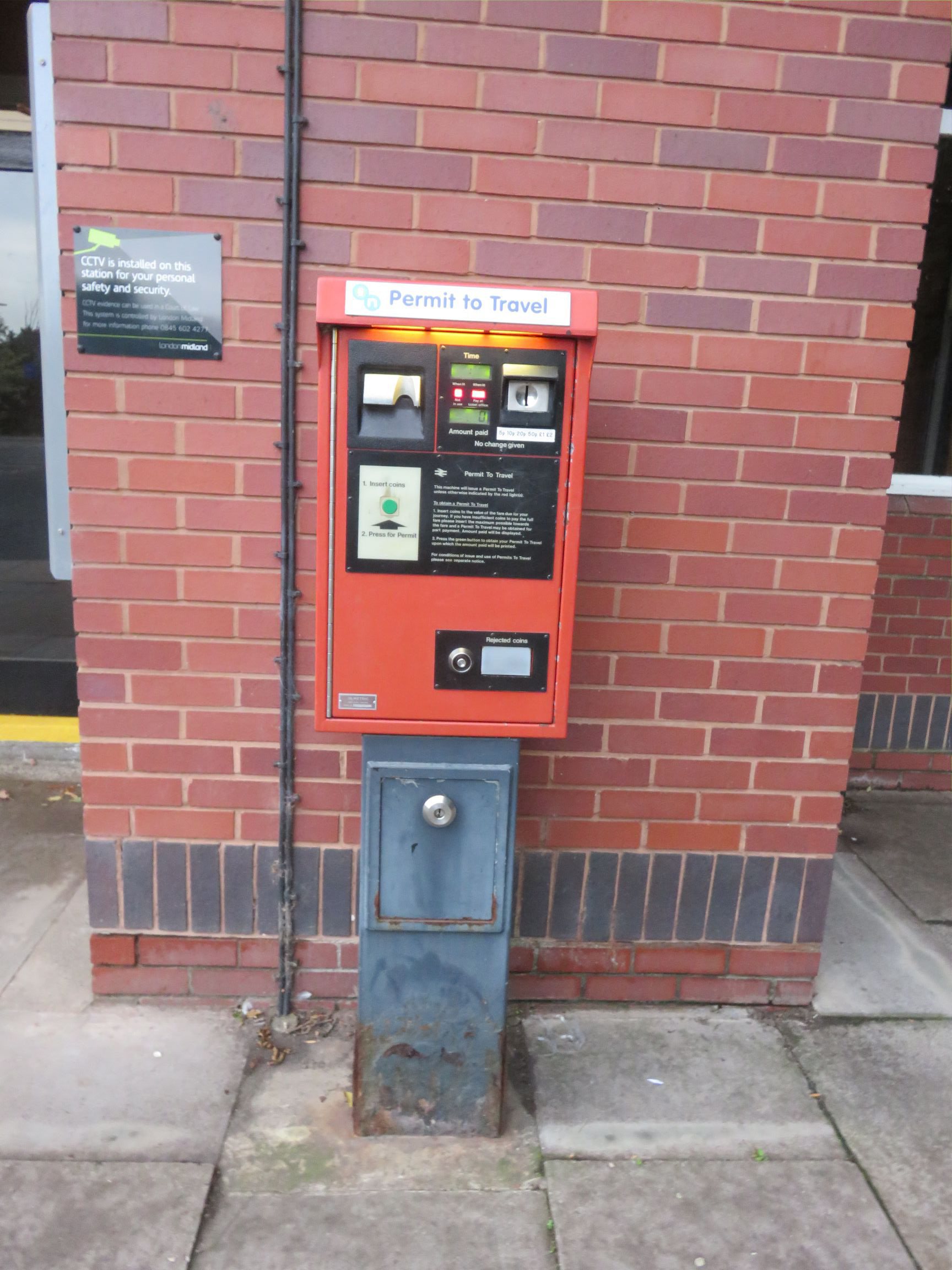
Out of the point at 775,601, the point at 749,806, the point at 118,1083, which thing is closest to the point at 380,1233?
the point at 118,1083

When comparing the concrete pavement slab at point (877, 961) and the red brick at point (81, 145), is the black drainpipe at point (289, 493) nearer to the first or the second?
the red brick at point (81, 145)

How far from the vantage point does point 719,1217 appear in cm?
222

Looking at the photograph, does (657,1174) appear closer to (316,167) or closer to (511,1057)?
(511,1057)

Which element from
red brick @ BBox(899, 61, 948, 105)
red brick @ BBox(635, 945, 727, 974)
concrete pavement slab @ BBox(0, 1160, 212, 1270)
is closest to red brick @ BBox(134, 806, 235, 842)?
concrete pavement slab @ BBox(0, 1160, 212, 1270)

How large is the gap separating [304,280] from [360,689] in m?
1.18

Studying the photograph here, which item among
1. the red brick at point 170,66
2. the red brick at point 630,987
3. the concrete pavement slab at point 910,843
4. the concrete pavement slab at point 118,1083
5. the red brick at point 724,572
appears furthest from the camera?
the concrete pavement slab at point 910,843

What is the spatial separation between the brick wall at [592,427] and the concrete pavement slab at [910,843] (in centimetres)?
101

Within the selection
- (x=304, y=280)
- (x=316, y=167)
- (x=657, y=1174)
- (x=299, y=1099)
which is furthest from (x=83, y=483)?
(x=657, y=1174)

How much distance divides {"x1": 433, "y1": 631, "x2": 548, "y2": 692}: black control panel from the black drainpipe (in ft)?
2.42

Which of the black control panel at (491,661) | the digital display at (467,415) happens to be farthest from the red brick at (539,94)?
the black control panel at (491,661)

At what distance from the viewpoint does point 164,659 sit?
2.76m

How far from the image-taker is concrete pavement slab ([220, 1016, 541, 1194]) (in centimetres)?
228

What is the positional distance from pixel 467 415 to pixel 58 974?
7.51 feet

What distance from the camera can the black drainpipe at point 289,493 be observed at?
2.49m
